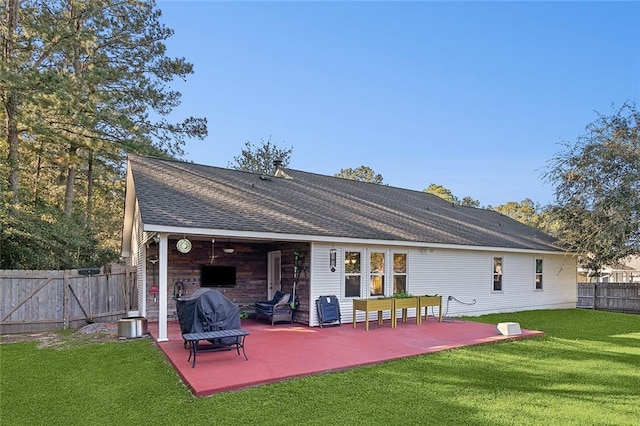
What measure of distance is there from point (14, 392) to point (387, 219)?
9.79m

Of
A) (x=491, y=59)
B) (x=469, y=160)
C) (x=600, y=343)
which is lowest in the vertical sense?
(x=600, y=343)

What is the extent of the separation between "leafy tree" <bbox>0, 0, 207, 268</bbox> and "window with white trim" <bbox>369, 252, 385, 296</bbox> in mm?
9981

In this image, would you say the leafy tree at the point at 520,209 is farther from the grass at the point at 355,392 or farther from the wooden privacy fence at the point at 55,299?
the wooden privacy fence at the point at 55,299

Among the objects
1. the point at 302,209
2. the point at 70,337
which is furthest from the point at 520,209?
the point at 70,337

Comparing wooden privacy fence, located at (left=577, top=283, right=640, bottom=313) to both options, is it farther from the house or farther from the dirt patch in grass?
the dirt patch in grass

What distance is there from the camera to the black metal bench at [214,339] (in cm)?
603

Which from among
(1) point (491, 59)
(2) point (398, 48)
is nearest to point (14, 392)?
(2) point (398, 48)

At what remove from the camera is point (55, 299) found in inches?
403

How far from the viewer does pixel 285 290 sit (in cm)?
1105

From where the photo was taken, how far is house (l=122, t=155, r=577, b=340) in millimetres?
9086

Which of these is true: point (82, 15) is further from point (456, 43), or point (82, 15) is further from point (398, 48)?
point (456, 43)

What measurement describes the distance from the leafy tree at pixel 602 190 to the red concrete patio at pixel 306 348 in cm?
792

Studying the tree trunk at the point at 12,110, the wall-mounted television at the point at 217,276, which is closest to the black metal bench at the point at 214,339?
the wall-mounted television at the point at 217,276

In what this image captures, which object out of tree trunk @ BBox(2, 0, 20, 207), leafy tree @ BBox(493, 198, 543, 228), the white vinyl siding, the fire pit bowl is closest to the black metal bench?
Result: the fire pit bowl
